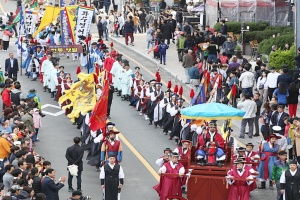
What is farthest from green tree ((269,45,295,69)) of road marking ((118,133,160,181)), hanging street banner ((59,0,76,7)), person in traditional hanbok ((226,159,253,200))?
hanging street banner ((59,0,76,7))

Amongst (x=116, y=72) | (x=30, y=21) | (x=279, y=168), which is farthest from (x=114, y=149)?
(x=30, y=21)

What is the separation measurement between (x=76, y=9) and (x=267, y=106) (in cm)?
1426

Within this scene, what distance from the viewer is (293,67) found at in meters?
38.4

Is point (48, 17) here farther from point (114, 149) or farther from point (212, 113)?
point (212, 113)

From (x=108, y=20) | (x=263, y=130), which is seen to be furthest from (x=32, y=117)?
(x=108, y=20)

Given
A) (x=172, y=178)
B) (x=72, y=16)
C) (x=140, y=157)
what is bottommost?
(x=140, y=157)

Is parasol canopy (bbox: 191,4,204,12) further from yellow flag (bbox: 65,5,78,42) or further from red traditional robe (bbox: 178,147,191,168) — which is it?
red traditional robe (bbox: 178,147,191,168)

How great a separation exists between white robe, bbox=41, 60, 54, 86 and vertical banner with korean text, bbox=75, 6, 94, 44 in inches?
116

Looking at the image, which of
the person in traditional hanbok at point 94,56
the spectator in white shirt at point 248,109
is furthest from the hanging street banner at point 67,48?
the spectator in white shirt at point 248,109

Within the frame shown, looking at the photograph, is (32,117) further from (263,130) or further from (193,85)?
(193,85)

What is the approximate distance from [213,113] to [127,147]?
6222mm

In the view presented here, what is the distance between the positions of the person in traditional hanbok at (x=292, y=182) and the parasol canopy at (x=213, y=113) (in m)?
2.35

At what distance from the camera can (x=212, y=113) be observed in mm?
26125

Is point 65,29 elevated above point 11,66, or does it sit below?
above
